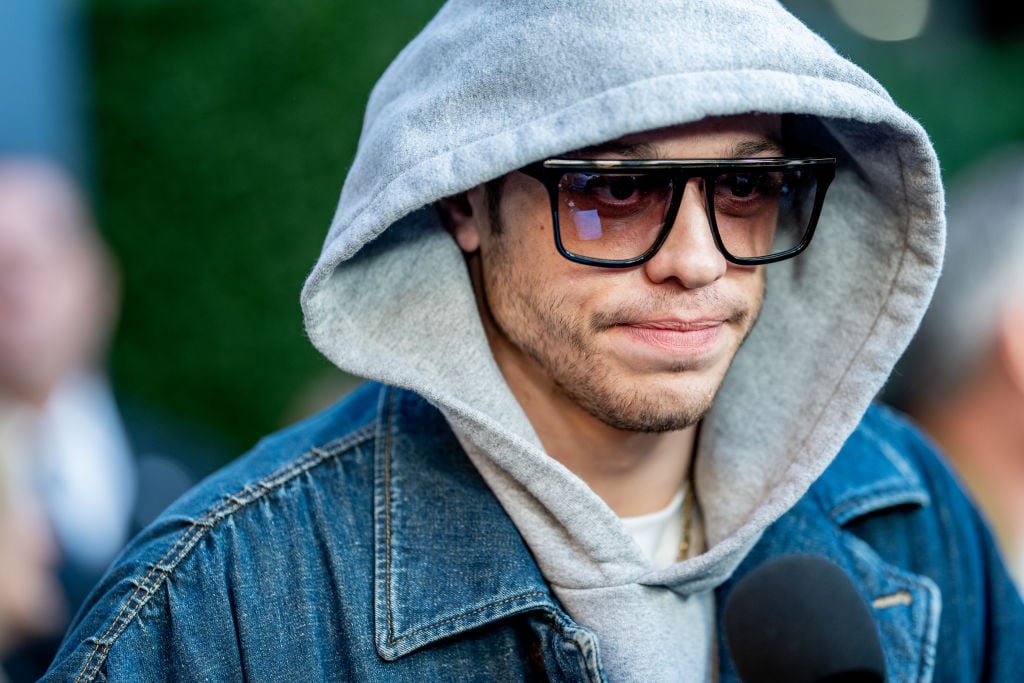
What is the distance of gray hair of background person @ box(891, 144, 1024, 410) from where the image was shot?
10.4 ft

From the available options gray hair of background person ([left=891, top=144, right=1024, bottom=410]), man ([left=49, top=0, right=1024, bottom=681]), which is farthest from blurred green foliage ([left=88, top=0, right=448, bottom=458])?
man ([left=49, top=0, right=1024, bottom=681])

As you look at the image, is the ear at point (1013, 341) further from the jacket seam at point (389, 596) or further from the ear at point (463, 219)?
the jacket seam at point (389, 596)

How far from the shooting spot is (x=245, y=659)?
1.89 meters

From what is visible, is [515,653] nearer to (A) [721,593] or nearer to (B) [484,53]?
(A) [721,593]

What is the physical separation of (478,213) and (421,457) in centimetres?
48

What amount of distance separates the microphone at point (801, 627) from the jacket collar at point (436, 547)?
1.20 ft

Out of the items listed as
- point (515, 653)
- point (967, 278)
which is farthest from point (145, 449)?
point (967, 278)

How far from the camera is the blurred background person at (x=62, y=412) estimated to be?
3.35 m

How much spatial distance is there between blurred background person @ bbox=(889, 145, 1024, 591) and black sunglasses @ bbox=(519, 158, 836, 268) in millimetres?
1376

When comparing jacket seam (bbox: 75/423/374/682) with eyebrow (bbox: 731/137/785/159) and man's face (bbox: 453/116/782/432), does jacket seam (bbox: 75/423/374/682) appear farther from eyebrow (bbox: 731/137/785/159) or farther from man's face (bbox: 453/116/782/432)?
eyebrow (bbox: 731/137/785/159)

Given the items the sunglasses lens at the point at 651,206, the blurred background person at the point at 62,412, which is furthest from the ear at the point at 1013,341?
the blurred background person at the point at 62,412

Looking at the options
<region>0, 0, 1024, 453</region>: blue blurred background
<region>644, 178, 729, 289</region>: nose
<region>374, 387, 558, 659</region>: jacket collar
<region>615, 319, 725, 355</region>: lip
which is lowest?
<region>374, 387, 558, 659</region>: jacket collar

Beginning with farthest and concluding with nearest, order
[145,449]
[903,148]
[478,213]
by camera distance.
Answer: [145,449], [478,213], [903,148]

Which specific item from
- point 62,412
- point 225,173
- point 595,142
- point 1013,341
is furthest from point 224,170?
point 595,142
